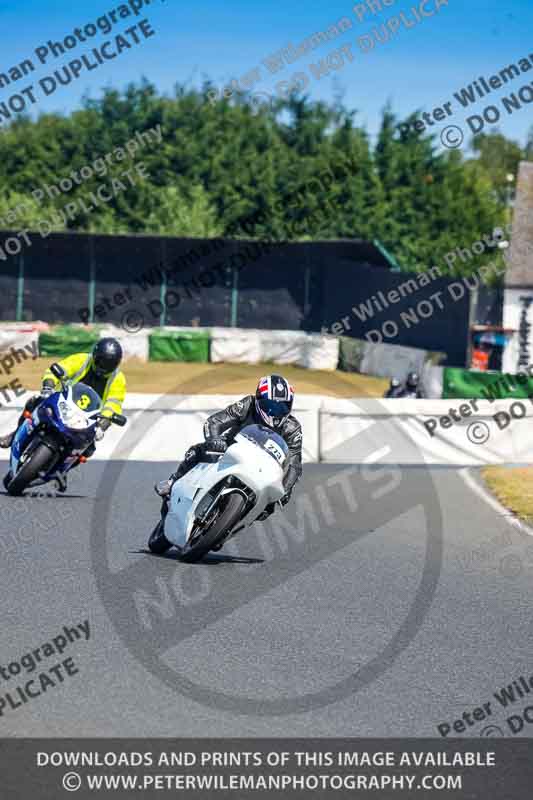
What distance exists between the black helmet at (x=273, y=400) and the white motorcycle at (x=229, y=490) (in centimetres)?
27

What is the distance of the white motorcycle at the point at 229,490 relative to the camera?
9586 mm

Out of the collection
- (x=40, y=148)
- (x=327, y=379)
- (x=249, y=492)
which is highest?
(x=40, y=148)

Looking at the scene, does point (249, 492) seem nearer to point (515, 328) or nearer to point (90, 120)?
point (515, 328)

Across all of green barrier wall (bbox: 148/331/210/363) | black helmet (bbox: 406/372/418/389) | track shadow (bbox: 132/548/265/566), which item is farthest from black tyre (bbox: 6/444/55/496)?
green barrier wall (bbox: 148/331/210/363)

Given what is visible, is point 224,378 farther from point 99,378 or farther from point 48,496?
point 99,378

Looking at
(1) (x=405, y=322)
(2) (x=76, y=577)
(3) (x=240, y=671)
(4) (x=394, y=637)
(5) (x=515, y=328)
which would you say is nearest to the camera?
(3) (x=240, y=671)

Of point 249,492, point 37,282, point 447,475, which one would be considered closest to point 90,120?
point 37,282

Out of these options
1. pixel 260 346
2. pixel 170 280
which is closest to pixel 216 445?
pixel 260 346

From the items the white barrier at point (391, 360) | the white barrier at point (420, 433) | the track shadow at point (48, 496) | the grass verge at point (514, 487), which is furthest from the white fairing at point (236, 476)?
the white barrier at point (391, 360)

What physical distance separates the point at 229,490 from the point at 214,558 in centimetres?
133

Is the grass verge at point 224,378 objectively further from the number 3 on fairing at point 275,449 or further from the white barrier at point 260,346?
the number 3 on fairing at point 275,449

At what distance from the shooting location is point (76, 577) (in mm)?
9609

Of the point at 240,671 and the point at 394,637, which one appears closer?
the point at 240,671
